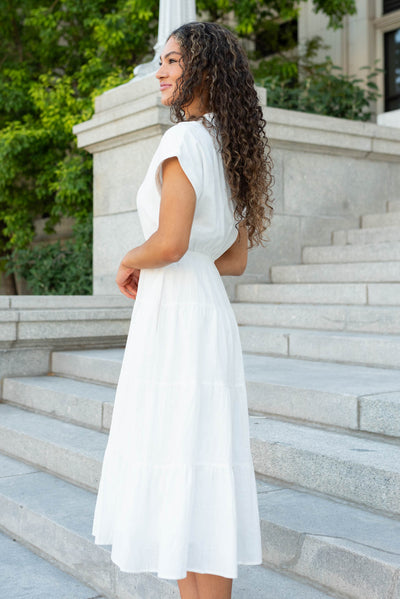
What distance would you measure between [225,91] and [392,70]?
1510cm

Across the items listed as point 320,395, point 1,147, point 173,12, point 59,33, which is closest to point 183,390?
point 320,395

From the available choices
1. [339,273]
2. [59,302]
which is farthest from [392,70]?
[59,302]

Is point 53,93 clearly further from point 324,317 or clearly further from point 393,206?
point 324,317

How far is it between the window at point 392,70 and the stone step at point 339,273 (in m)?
10.3

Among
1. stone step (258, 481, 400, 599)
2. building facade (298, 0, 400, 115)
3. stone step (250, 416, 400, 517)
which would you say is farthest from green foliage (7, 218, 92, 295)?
building facade (298, 0, 400, 115)

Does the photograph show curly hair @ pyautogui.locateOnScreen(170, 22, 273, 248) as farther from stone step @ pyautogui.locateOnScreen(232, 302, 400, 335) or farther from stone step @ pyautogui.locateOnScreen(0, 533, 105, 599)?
stone step @ pyautogui.locateOnScreen(232, 302, 400, 335)

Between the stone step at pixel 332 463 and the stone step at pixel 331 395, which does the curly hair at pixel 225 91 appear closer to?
the stone step at pixel 332 463

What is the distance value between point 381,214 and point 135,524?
18.9 ft

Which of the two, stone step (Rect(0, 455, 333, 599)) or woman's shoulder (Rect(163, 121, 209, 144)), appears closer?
woman's shoulder (Rect(163, 121, 209, 144))

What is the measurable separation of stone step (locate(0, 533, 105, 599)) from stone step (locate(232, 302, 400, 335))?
277 cm

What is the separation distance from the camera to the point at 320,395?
3738 millimetres

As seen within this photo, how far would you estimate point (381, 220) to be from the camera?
734 centimetres

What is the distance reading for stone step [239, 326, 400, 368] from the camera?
15.1 ft

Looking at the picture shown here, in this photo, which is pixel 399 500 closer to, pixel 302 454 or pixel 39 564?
pixel 302 454
